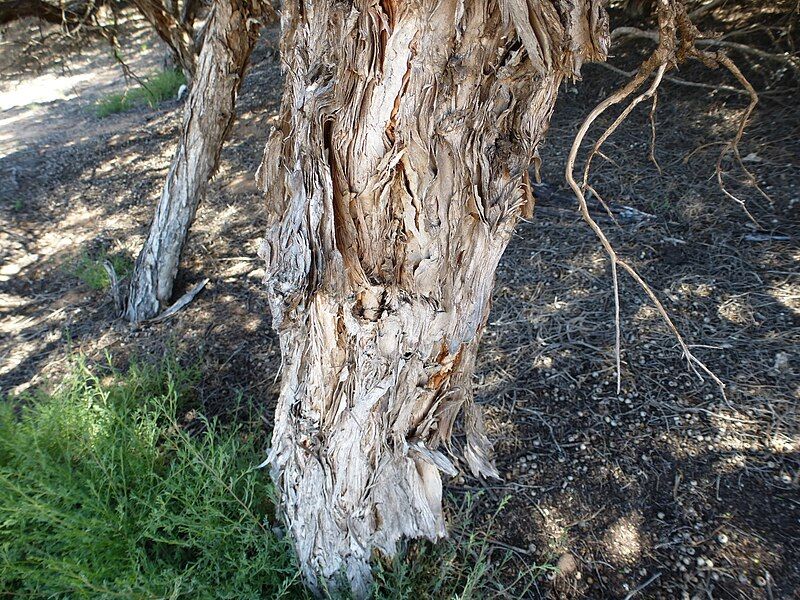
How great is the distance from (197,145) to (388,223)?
225 centimetres

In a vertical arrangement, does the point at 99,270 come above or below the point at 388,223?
below

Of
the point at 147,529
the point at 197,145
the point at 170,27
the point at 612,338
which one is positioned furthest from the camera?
the point at 170,27

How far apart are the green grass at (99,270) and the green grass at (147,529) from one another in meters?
1.62

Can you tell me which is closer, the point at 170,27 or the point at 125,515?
the point at 125,515

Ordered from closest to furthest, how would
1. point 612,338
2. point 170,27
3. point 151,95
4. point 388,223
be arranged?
1. point 388,223
2. point 612,338
3. point 170,27
4. point 151,95

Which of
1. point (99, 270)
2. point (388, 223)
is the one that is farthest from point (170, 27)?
point (388, 223)

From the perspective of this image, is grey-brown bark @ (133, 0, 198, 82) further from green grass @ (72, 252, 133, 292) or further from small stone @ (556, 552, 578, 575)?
small stone @ (556, 552, 578, 575)

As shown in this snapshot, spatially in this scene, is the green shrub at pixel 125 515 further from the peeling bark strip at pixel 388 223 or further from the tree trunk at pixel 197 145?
the tree trunk at pixel 197 145

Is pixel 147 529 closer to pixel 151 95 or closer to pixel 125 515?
pixel 125 515

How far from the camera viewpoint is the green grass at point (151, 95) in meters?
6.95

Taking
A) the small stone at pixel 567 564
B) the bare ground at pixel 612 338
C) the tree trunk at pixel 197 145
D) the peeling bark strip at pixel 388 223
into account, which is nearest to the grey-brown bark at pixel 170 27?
the tree trunk at pixel 197 145

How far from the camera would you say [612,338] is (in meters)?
2.62

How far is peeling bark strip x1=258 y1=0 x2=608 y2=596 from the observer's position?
3.55ft

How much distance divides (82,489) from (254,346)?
44.2 inches
